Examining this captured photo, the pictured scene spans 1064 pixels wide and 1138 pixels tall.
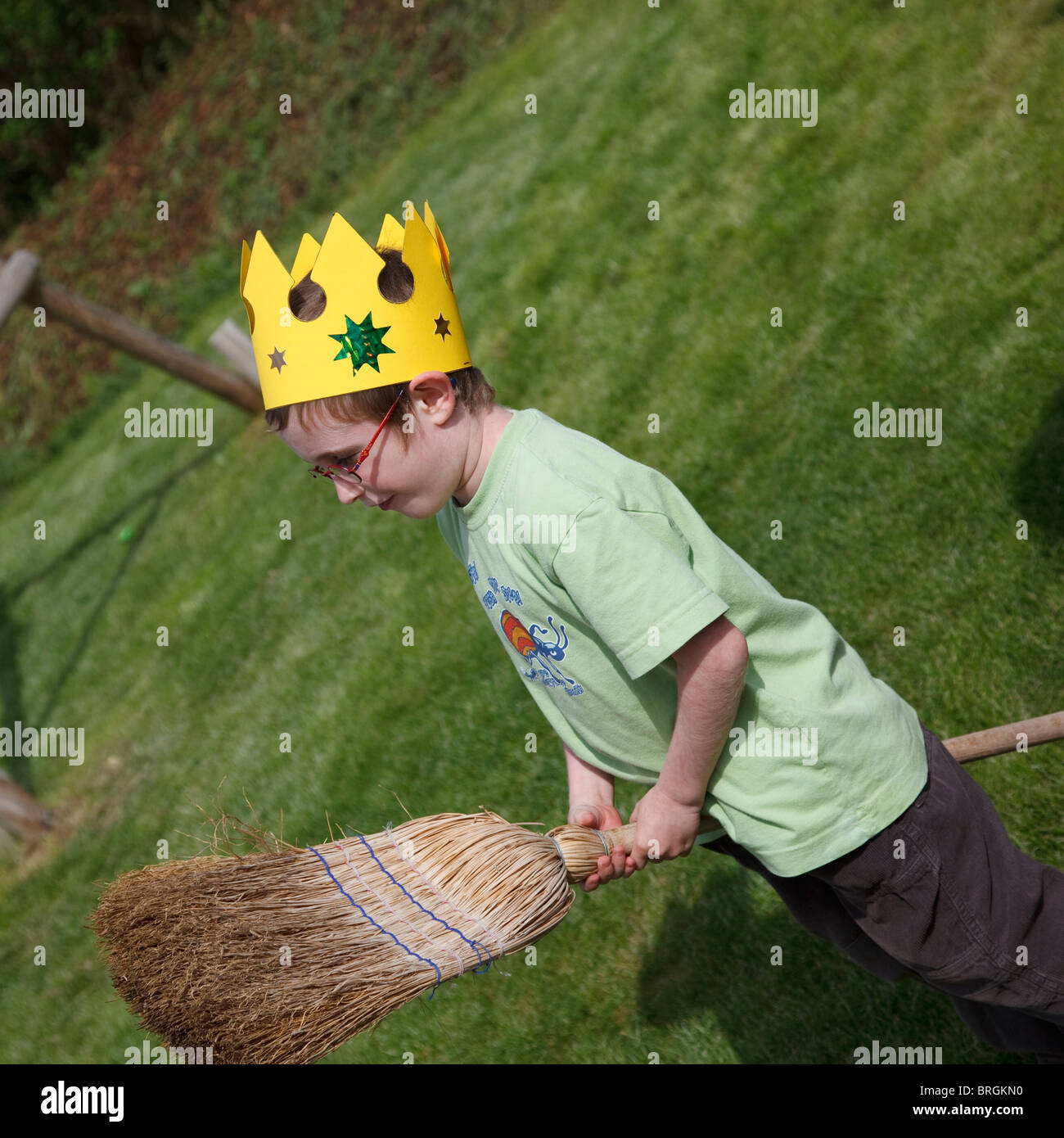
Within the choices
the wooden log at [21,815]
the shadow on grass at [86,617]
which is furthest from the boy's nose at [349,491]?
the shadow on grass at [86,617]

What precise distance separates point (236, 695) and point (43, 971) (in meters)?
1.73

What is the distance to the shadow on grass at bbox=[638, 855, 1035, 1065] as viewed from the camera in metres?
3.28

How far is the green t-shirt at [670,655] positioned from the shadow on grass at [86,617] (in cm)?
576

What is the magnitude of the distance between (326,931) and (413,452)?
1.13 meters

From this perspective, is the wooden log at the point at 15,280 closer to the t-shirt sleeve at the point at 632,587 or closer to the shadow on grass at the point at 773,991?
the shadow on grass at the point at 773,991

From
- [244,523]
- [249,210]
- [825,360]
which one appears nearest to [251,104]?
[249,210]

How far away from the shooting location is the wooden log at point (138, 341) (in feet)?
24.8

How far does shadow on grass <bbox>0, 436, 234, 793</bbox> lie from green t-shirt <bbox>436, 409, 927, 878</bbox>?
227 inches

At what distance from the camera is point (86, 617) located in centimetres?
810

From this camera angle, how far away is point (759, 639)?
94.0 inches

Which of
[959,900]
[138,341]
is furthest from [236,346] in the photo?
[959,900]

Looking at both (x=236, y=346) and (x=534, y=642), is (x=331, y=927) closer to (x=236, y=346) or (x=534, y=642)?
(x=534, y=642)

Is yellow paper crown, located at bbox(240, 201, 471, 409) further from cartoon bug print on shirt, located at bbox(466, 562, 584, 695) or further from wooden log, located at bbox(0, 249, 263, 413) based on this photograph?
wooden log, located at bbox(0, 249, 263, 413)

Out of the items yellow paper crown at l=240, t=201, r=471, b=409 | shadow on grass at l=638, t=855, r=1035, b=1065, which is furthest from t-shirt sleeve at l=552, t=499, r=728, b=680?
shadow on grass at l=638, t=855, r=1035, b=1065
